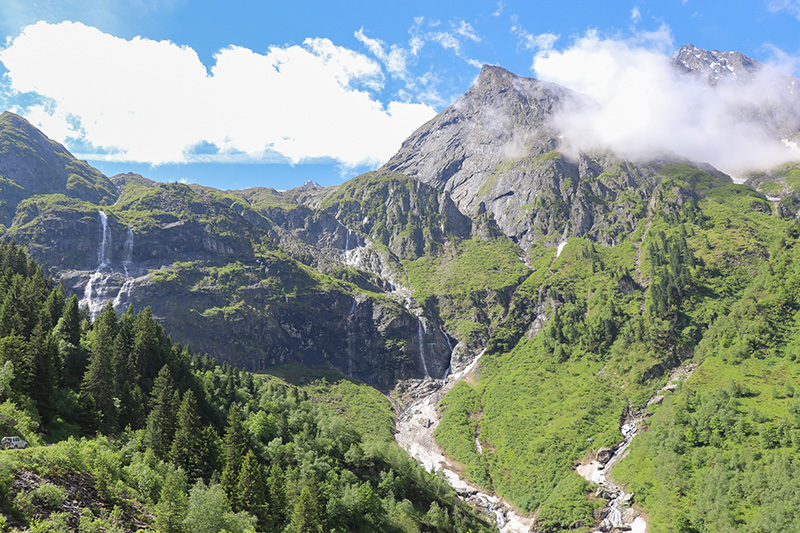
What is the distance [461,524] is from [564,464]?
68.0 metres

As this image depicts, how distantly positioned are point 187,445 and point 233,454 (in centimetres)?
669

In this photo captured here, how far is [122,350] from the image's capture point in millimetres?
81625

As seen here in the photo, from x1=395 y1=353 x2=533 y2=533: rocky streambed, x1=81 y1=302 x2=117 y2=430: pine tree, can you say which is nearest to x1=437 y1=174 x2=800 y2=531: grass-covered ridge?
x1=395 y1=353 x2=533 y2=533: rocky streambed

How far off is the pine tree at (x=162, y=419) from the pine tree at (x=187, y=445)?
1.43 meters

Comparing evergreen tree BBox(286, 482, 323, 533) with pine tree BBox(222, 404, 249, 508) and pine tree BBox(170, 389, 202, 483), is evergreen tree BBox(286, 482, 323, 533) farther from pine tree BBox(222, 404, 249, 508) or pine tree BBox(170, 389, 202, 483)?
pine tree BBox(170, 389, 202, 483)

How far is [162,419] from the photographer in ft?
217

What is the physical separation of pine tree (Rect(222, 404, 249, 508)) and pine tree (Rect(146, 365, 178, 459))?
8322mm

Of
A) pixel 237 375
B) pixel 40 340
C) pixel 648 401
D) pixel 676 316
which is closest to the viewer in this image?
pixel 40 340

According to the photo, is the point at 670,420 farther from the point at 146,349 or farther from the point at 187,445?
the point at 146,349

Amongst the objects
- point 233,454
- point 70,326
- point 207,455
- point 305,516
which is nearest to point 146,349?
point 70,326

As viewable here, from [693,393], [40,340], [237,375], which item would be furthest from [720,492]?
[40,340]

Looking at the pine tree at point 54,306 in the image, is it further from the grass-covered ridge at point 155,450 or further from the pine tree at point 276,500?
the pine tree at point 276,500

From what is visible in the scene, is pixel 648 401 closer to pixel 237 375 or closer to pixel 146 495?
pixel 237 375

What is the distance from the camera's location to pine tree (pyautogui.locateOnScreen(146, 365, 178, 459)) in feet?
206
